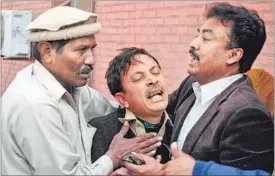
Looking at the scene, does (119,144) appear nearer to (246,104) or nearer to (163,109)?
(163,109)

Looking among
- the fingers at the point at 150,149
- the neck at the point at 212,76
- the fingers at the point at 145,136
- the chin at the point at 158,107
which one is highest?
the neck at the point at 212,76

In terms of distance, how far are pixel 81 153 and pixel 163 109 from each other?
42cm

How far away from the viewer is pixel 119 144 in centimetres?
229

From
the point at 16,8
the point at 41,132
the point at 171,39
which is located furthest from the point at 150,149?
the point at 16,8

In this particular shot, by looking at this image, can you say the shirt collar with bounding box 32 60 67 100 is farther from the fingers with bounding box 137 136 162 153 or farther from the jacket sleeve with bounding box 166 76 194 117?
the jacket sleeve with bounding box 166 76 194 117

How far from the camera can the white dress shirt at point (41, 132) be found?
2031 millimetres

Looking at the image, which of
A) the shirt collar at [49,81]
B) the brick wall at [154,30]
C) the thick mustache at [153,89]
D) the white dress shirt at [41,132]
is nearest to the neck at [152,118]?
the thick mustache at [153,89]

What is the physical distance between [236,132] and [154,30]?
2.49 m

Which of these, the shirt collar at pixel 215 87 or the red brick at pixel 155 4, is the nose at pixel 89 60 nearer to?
the shirt collar at pixel 215 87

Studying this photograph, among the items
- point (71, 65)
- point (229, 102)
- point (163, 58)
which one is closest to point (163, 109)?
point (229, 102)

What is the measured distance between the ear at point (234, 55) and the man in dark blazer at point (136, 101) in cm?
31

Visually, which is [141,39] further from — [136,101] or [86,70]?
[86,70]

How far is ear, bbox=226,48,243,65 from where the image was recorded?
2.40 meters

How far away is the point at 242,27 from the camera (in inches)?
93.7
